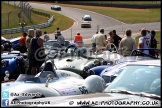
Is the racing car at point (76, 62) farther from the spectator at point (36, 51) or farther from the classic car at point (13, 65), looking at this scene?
the classic car at point (13, 65)

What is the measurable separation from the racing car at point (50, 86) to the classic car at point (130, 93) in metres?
1.86

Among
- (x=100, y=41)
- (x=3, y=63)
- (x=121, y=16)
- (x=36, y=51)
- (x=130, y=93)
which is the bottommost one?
(x=3, y=63)

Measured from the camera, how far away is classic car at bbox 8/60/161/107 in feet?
13.9

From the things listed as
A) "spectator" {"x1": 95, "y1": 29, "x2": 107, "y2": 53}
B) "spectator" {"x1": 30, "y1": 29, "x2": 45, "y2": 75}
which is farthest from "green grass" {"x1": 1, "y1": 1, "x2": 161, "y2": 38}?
"spectator" {"x1": 30, "y1": 29, "x2": 45, "y2": 75}

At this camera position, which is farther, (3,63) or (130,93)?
(3,63)

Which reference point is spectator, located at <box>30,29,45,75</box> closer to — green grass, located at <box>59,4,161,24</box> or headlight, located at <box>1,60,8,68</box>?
headlight, located at <box>1,60,8,68</box>

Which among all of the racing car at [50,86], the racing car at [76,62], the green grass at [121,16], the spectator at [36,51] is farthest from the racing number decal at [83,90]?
the green grass at [121,16]

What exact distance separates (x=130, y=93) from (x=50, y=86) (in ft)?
8.59

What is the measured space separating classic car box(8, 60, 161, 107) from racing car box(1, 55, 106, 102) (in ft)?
6.09

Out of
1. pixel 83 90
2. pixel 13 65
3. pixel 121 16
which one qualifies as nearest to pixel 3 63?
pixel 13 65

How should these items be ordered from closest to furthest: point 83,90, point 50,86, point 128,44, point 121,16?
point 50,86 < point 83,90 < point 128,44 < point 121,16

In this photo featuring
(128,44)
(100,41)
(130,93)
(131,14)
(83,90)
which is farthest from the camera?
(131,14)

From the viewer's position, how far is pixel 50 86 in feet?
23.8

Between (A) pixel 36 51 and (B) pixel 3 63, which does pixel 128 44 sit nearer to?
(A) pixel 36 51
